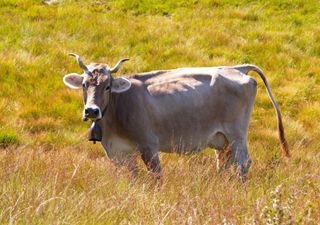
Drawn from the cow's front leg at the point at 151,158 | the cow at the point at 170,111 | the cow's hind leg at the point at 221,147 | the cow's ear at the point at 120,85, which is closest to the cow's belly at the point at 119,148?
the cow at the point at 170,111

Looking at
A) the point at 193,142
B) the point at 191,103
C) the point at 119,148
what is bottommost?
the point at 193,142

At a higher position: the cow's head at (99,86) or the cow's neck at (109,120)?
the cow's head at (99,86)

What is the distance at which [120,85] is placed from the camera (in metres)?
8.05

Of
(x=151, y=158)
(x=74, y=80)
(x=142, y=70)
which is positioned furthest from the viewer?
(x=142, y=70)

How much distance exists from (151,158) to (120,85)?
953 mm

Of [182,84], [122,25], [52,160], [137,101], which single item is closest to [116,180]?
[52,160]

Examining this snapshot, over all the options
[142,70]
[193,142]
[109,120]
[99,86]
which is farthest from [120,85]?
[142,70]

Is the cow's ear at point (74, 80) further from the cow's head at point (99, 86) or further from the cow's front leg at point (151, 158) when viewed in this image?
the cow's front leg at point (151, 158)

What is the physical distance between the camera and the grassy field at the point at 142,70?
484 cm

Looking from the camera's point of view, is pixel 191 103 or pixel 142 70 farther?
pixel 142 70

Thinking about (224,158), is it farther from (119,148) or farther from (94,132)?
(94,132)

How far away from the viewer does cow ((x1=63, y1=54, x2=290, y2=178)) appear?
26.1 ft

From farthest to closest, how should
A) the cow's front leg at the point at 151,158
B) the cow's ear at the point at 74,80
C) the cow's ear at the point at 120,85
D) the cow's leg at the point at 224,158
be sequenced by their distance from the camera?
1. the cow's leg at the point at 224,158
2. the cow's ear at the point at 74,80
3. the cow's ear at the point at 120,85
4. the cow's front leg at the point at 151,158

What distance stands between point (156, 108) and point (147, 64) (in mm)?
5312
